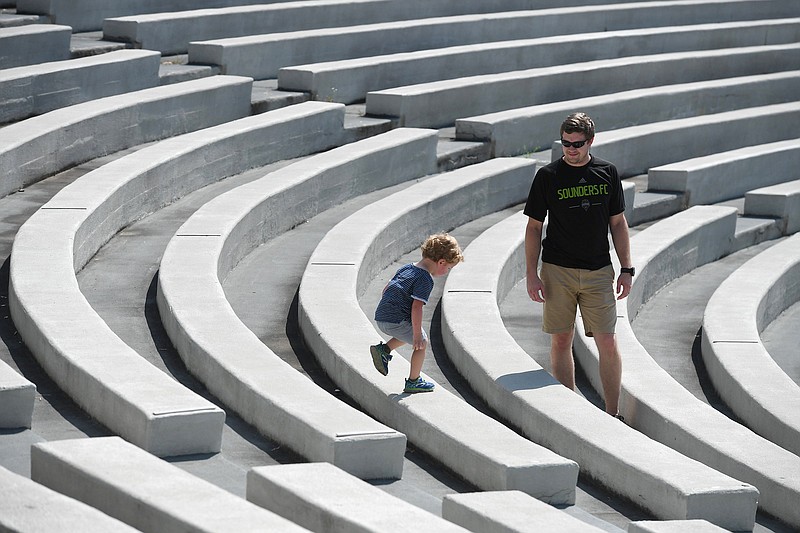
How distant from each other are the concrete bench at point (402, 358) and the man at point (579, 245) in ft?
2.75

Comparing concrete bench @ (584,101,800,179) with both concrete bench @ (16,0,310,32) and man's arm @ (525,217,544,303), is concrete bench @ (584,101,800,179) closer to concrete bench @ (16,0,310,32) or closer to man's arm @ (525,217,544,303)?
concrete bench @ (16,0,310,32)

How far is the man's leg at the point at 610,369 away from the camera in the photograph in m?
6.34

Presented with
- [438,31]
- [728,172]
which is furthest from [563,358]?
[438,31]

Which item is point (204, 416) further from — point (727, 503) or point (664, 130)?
point (664, 130)

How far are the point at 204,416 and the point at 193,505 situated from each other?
1.19 meters

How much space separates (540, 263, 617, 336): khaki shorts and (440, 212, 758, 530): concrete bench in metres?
0.31

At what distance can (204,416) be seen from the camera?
5.05m

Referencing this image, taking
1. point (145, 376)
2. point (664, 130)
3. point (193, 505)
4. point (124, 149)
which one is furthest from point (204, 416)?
point (664, 130)

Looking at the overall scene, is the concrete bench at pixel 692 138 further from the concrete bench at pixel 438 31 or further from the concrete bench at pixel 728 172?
the concrete bench at pixel 438 31

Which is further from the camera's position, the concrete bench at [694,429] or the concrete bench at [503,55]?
the concrete bench at [503,55]

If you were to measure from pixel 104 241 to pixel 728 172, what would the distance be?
7.15 meters

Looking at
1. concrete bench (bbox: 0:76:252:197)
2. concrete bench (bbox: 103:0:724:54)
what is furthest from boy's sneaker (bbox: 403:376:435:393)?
concrete bench (bbox: 103:0:724:54)

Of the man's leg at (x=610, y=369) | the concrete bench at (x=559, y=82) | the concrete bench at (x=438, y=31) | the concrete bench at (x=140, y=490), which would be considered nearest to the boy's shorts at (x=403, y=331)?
the man's leg at (x=610, y=369)

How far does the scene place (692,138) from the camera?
538 inches
